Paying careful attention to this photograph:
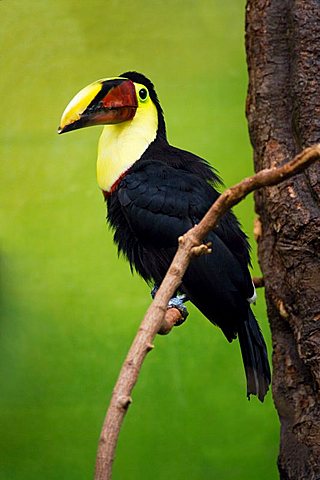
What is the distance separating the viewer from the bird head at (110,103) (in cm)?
162

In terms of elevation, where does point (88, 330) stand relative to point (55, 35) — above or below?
below

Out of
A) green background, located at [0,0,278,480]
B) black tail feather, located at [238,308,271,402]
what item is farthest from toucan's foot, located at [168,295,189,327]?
green background, located at [0,0,278,480]

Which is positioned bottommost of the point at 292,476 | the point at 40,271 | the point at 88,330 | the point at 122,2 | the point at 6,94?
the point at 292,476

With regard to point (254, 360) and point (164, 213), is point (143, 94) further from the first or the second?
point (254, 360)

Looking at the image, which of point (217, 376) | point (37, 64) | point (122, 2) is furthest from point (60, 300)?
point (122, 2)

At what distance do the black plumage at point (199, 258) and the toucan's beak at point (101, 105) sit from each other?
130mm

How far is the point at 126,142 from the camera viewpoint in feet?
5.75

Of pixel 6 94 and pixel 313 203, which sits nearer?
pixel 313 203

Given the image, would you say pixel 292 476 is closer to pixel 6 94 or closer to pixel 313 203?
pixel 313 203

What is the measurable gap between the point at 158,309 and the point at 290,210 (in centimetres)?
60

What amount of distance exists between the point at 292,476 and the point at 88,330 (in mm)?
723

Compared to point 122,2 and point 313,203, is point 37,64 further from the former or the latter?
point 313,203

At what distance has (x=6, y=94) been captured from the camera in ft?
6.81

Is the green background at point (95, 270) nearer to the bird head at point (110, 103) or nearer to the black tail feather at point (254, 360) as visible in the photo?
the bird head at point (110, 103)
